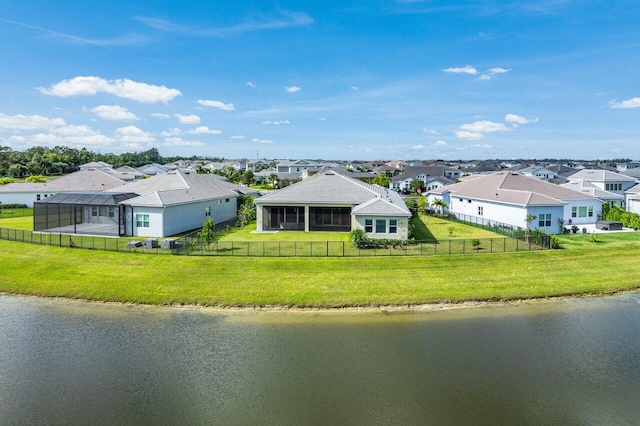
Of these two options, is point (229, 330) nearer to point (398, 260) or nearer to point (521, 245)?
point (398, 260)

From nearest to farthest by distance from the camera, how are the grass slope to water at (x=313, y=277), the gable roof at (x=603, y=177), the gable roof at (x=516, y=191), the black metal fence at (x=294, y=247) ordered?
the grass slope to water at (x=313, y=277) → the black metal fence at (x=294, y=247) → the gable roof at (x=516, y=191) → the gable roof at (x=603, y=177)

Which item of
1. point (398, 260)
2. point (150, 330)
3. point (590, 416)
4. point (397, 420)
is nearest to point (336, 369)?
point (397, 420)

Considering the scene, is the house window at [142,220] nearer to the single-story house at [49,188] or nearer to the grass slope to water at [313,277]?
the grass slope to water at [313,277]

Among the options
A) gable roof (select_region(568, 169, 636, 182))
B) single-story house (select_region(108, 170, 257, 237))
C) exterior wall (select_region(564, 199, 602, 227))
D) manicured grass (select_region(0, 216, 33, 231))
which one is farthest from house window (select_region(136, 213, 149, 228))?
gable roof (select_region(568, 169, 636, 182))

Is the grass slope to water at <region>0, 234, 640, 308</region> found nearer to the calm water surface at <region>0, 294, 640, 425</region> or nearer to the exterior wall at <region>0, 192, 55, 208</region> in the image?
the calm water surface at <region>0, 294, 640, 425</region>

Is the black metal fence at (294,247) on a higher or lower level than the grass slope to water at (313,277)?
higher

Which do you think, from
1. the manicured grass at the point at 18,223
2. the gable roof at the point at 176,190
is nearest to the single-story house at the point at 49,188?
the manicured grass at the point at 18,223
